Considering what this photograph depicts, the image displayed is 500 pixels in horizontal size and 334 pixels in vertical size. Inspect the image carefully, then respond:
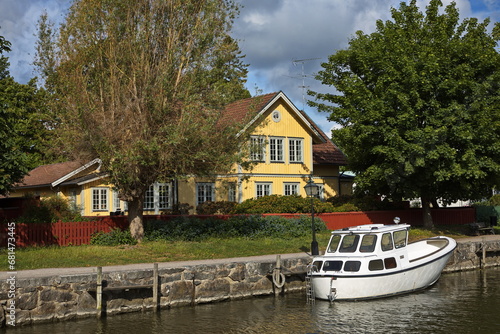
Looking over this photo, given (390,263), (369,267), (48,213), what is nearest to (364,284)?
(369,267)

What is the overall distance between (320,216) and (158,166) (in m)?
13.1

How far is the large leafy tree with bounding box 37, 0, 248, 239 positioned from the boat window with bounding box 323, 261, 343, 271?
7603mm

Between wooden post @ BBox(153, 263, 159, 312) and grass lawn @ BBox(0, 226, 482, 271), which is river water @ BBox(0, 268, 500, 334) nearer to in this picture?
wooden post @ BBox(153, 263, 159, 312)

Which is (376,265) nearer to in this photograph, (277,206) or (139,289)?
(139,289)

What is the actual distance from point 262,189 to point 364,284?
67.8 ft

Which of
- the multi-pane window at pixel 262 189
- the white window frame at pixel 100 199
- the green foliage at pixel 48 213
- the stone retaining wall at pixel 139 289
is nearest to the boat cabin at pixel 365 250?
the stone retaining wall at pixel 139 289

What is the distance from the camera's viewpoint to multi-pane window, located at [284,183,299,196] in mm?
43344

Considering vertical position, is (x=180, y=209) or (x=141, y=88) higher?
(x=141, y=88)

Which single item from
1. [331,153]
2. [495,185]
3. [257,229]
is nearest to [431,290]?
[257,229]

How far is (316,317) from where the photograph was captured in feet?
64.4

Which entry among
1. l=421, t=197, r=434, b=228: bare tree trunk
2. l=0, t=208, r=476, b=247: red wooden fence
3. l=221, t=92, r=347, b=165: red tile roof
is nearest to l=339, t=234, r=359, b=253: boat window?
l=0, t=208, r=476, b=247: red wooden fence

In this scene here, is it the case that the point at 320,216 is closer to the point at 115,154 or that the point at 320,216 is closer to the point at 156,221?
the point at 156,221

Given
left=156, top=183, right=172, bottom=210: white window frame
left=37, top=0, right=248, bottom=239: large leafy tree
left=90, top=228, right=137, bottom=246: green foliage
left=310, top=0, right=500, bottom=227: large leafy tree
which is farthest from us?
left=156, top=183, right=172, bottom=210: white window frame

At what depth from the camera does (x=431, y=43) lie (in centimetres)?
3653
